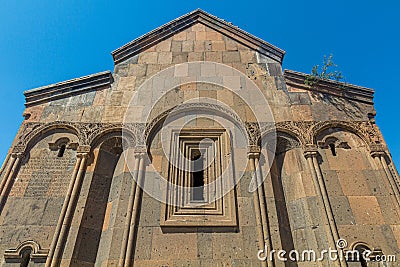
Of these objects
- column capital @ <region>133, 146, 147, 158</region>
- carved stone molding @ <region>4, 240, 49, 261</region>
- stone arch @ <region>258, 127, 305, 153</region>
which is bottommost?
carved stone molding @ <region>4, 240, 49, 261</region>

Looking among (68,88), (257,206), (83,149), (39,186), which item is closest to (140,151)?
(83,149)

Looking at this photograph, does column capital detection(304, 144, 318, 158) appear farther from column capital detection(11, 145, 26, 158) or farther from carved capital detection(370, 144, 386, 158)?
column capital detection(11, 145, 26, 158)

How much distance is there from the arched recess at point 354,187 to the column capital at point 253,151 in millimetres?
1427

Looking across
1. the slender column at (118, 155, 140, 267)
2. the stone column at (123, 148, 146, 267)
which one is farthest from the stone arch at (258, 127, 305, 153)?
the slender column at (118, 155, 140, 267)

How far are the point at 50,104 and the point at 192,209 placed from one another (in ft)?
15.8

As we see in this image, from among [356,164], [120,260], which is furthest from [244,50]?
[120,260]

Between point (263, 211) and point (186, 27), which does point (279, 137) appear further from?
point (186, 27)

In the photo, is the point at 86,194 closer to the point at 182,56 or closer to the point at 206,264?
the point at 206,264

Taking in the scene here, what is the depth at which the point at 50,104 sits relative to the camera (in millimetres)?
7707

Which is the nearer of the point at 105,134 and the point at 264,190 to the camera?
the point at 264,190

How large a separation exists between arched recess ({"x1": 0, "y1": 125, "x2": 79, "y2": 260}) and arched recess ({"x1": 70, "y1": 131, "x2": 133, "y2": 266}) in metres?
0.50

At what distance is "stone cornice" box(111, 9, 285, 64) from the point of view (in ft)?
28.4

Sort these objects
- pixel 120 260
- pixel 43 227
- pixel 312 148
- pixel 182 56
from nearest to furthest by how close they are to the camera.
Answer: pixel 120 260 < pixel 43 227 < pixel 312 148 < pixel 182 56

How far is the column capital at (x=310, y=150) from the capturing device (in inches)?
259
